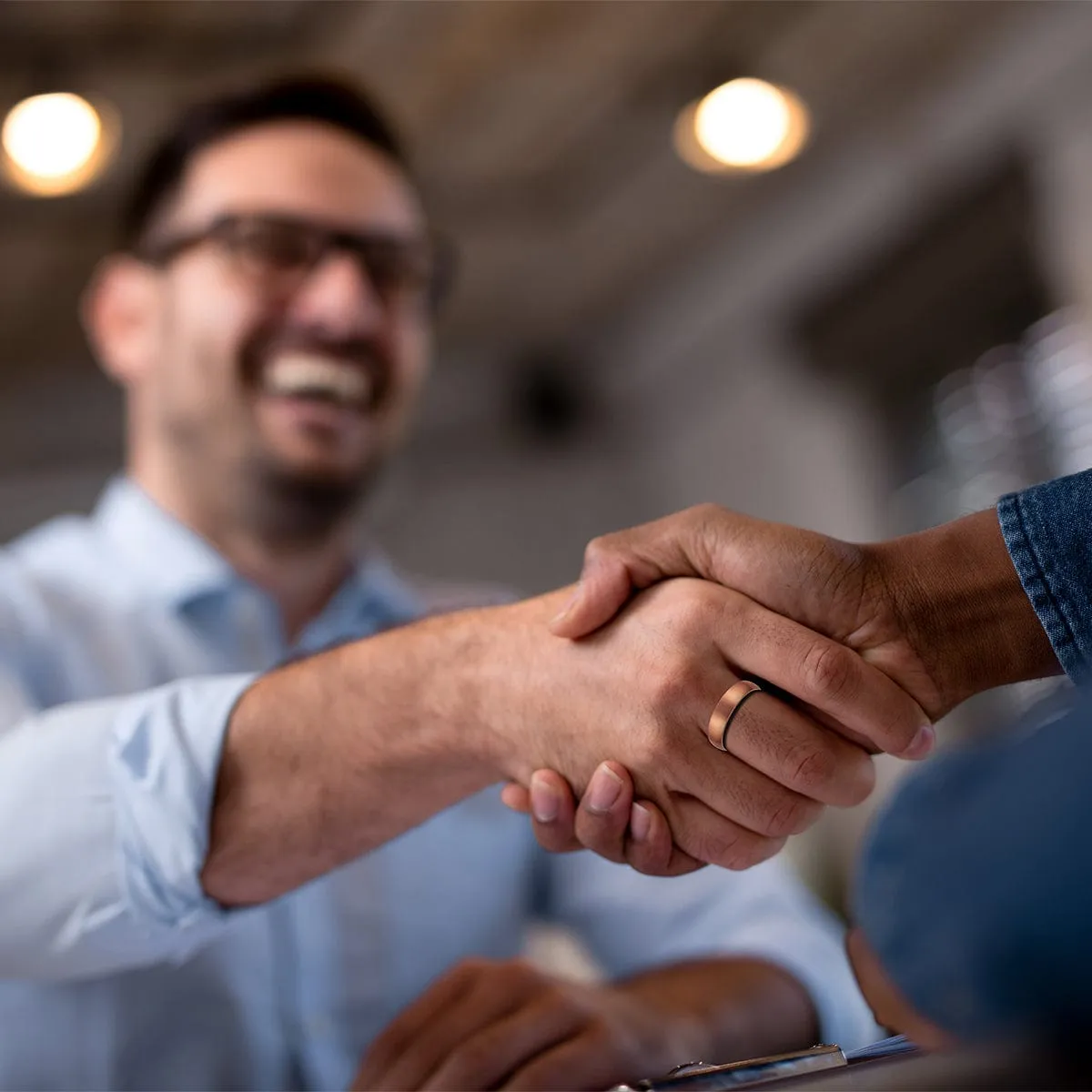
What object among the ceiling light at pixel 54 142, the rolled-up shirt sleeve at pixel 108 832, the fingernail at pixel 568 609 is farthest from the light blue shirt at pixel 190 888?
the ceiling light at pixel 54 142

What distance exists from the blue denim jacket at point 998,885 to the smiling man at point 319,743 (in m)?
0.30

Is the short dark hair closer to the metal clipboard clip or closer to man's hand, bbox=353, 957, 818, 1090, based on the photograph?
man's hand, bbox=353, 957, 818, 1090

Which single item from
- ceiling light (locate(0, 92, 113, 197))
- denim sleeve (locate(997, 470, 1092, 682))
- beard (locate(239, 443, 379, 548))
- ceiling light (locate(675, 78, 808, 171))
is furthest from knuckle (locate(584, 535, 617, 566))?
ceiling light (locate(675, 78, 808, 171))

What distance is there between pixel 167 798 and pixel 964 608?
0.47 m

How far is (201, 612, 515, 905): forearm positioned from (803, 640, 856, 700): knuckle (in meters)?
0.20

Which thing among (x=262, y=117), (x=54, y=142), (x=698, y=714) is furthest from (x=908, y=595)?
(x=54, y=142)

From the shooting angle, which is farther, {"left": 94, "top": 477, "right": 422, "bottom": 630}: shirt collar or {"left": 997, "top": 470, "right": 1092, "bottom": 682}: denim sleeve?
{"left": 94, "top": 477, "right": 422, "bottom": 630}: shirt collar

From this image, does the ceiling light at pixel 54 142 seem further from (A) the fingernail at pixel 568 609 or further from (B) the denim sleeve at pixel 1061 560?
(B) the denim sleeve at pixel 1061 560

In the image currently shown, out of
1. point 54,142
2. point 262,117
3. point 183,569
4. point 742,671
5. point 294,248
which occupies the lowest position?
point 742,671

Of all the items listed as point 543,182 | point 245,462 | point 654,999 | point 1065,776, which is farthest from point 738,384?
point 1065,776

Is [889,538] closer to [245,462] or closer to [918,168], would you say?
[245,462]

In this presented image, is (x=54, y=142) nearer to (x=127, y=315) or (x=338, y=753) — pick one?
(x=127, y=315)

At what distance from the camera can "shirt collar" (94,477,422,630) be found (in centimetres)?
132

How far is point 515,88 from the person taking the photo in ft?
9.59
